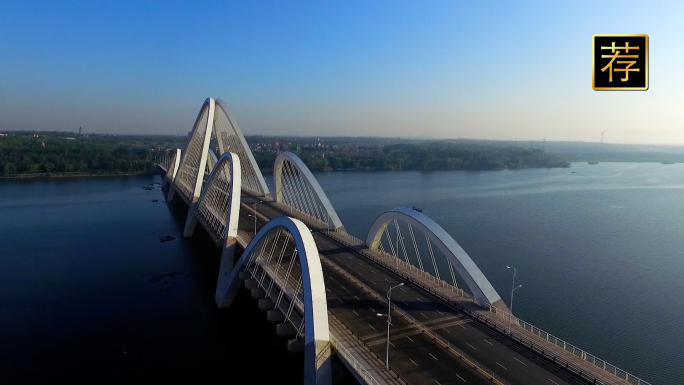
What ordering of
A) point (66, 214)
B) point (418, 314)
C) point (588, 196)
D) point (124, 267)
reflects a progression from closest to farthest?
1. point (418, 314)
2. point (124, 267)
3. point (66, 214)
4. point (588, 196)

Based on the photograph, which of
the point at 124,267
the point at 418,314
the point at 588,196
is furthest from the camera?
the point at 588,196

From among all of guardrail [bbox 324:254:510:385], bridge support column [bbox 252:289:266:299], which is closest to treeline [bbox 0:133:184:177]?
bridge support column [bbox 252:289:266:299]

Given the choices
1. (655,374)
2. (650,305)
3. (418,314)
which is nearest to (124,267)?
(418,314)

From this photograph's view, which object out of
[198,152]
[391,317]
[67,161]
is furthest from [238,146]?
[67,161]

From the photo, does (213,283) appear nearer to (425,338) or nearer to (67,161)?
(425,338)

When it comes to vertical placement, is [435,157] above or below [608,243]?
above

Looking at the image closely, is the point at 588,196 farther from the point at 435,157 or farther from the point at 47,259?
the point at 47,259
